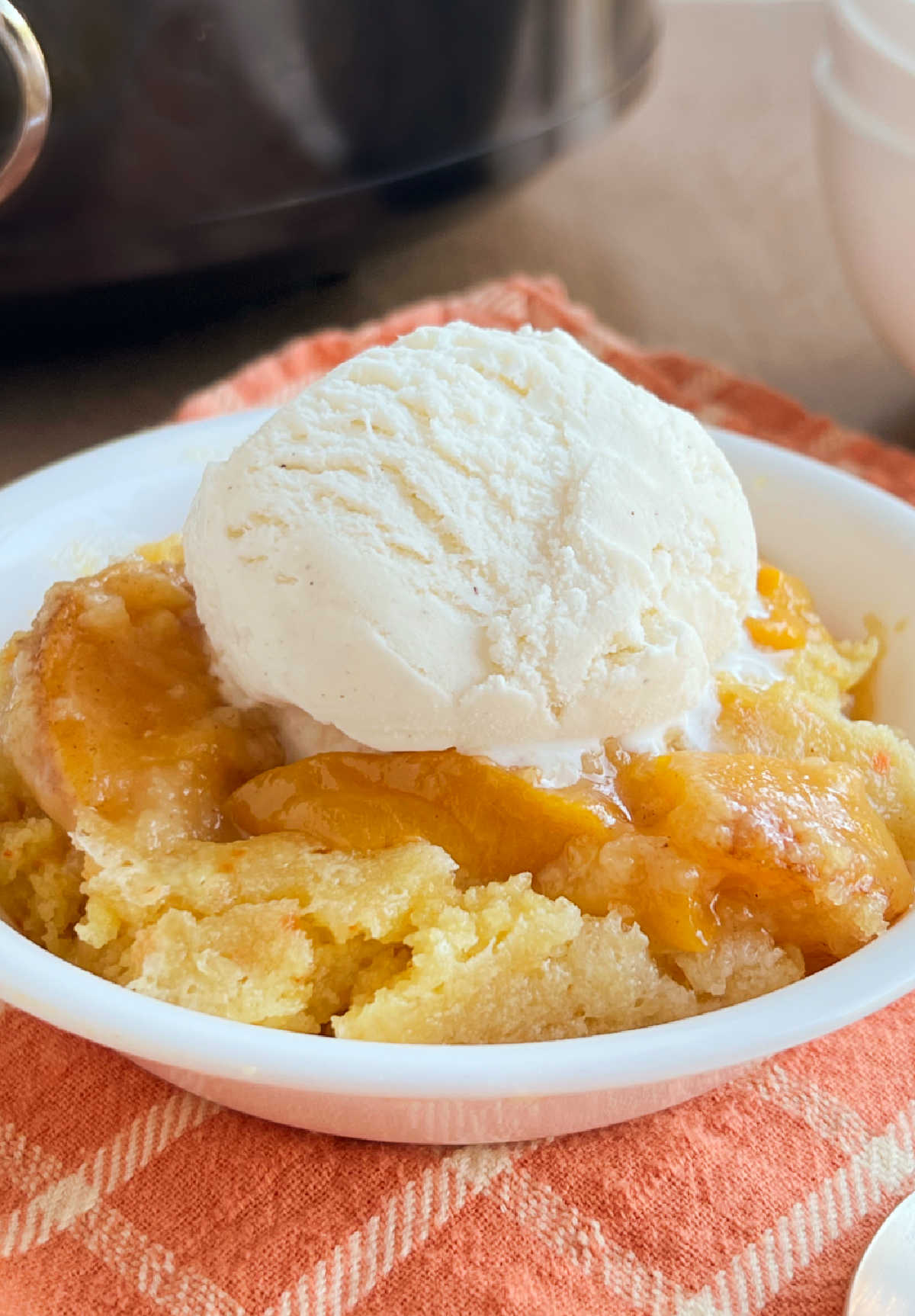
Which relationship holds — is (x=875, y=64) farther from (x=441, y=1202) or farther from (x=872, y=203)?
(x=441, y=1202)

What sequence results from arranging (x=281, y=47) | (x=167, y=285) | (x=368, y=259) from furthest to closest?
(x=368, y=259), (x=167, y=285), (x=281, y=47)

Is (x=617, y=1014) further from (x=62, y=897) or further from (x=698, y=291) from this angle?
(x=698, y=291)

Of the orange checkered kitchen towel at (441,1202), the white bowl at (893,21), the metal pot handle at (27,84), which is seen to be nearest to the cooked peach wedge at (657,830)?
the orange checkered kitchen towel at (441,1202)

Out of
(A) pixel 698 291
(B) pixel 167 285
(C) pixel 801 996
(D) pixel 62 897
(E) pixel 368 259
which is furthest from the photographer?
(A) pixel 698 291

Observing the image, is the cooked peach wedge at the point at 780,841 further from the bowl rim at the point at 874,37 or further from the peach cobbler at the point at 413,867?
the bowl rim at the point at 874,37

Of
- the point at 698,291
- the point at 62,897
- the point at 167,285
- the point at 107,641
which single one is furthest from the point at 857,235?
the point at 62,897

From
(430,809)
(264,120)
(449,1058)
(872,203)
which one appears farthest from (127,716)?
(872,203)
